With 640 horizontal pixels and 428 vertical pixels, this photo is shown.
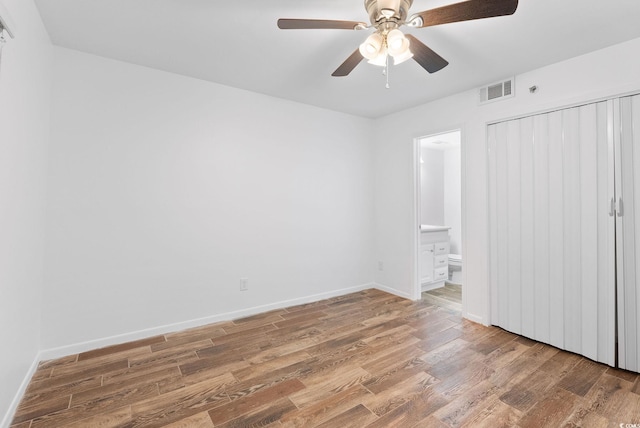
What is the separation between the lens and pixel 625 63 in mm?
2225

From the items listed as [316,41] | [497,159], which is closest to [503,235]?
[497,159]

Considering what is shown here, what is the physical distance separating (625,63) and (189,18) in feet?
10.6

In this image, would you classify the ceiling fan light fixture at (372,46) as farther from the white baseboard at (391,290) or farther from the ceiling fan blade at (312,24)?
the white baseboard at (391,290)

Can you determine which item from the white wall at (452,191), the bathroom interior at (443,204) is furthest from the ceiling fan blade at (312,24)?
the white wall at (452,191)

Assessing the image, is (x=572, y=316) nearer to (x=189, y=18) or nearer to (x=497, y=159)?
(x=497, y=159)

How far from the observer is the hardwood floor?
1.72 meters

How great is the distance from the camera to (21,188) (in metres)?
1.80

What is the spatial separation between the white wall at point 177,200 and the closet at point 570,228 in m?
1.93

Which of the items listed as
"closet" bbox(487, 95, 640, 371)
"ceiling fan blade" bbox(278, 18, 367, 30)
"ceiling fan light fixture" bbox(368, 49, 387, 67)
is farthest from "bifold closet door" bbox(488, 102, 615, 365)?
"ceiling fan blade" bbox(278, 18, 367, 30)

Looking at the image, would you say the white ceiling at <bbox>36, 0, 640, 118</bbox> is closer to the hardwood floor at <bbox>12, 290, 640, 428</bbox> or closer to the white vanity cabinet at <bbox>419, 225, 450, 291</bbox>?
the white vanity cabinet at <bbox>419, 225, 450, 291</bbox>

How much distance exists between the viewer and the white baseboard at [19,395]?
→ 5.35 ft

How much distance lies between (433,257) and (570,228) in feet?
6.64

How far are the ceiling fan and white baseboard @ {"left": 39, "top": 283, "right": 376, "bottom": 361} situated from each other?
2.74 m

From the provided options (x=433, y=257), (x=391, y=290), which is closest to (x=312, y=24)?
(x=391, y=290)
